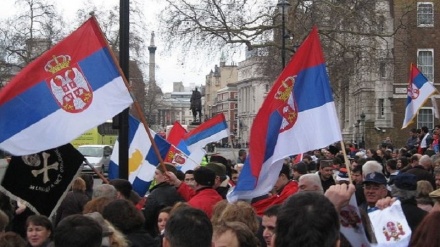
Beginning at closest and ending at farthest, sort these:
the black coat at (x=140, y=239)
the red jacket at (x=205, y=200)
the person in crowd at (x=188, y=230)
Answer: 1. the person in crowd at (x=188, y=230)
2. the black coat at (x=140, y=239)
3. the red jacket at (x=205, y=200)

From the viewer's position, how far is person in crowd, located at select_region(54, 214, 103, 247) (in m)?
4.56

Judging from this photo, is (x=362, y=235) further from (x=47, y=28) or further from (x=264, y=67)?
(x=47, y=28)

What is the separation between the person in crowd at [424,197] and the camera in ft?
24.4

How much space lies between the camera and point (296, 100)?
774cm

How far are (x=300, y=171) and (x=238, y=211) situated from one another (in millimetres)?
5510

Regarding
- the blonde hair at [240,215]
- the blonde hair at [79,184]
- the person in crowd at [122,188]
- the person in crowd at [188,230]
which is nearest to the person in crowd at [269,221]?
the blonde hair at [240,215]

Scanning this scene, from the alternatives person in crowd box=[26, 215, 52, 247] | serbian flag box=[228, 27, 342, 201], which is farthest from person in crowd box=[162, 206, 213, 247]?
serbian flag box=[228, 27, 342, 201]

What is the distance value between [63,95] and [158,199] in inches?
54.3

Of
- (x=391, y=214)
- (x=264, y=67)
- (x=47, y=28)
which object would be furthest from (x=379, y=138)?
(x=391, y=214)

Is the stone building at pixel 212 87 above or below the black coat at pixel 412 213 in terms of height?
above

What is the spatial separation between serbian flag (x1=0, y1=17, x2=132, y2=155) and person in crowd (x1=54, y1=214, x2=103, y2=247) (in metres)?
2.67

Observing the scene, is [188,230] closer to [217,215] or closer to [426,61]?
[217,215]

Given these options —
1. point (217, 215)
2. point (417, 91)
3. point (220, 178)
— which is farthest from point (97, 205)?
point (417, 91)

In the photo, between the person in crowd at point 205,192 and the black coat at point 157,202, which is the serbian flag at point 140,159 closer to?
the black coat at point 157,202
